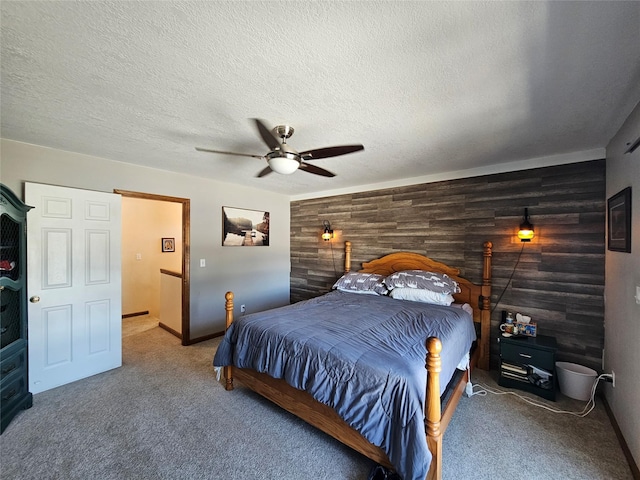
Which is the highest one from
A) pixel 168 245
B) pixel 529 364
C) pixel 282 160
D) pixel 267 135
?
pixel 267 135

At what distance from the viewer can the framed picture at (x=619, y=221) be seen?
196 cm

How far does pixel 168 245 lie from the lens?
5395 millimetres

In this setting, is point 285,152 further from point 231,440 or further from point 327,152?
point 231,440

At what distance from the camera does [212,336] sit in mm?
4172

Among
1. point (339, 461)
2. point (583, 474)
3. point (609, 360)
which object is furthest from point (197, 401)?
point (609, 360)

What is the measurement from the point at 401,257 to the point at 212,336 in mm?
3165

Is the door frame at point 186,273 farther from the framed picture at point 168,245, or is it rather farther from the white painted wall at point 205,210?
the framed picture at point 168,245

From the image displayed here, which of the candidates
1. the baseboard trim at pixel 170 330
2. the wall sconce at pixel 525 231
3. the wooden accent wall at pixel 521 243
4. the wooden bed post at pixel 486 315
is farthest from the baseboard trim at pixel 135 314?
the wall sconce at pixel 525 231

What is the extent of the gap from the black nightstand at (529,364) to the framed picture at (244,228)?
12.4 feet

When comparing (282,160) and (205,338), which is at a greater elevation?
(282,160)

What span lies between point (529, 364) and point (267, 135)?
11.0 ft

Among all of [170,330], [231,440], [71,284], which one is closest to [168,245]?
[170,330]

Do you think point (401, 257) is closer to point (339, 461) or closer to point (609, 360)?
point (609, 360)

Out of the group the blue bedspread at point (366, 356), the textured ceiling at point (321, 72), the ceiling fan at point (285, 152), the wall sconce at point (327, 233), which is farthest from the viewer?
the wall sconce at point (327, 233)
